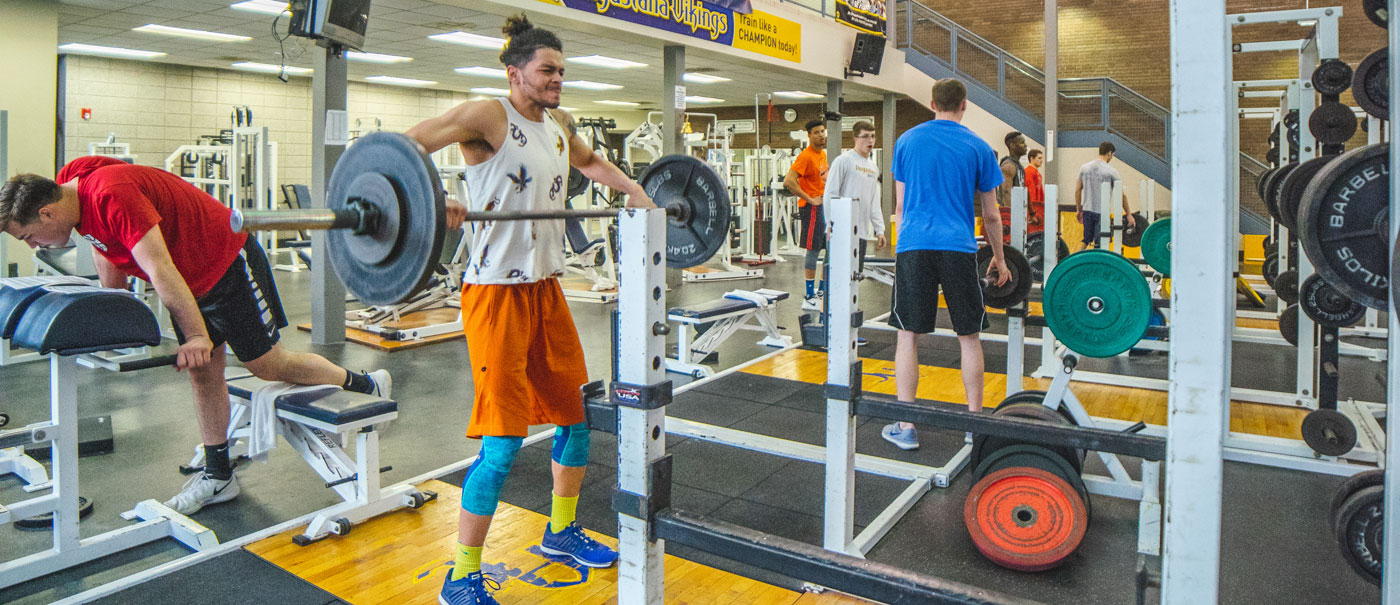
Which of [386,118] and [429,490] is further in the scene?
[386,118]

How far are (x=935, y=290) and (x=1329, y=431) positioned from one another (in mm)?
1312

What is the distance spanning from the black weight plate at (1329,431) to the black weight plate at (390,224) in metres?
2.80

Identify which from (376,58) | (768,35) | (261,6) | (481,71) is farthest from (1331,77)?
(481,71)

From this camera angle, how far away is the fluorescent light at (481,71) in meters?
10.3

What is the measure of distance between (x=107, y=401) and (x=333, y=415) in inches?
80.0

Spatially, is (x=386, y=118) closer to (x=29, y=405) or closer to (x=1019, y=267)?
(x=29, y=405)

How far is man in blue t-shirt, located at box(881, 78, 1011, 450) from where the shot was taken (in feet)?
9.01

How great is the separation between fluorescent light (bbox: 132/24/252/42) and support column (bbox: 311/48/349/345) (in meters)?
4.07

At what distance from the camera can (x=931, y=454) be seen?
2984 mm

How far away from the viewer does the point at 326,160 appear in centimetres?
480

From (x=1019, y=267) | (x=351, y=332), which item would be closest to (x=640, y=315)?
(x=1019, y=267)

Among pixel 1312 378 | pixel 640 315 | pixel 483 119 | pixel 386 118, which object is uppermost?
pixel 386 118

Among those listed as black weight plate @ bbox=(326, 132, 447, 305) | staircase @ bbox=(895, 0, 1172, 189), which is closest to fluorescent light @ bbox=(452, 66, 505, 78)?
staircase @ bbox=(895, 0, 1172, 189)

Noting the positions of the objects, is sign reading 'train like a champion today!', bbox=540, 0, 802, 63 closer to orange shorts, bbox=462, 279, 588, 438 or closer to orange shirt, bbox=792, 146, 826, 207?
orange shirt, bbox=792, 146, 826, 207
